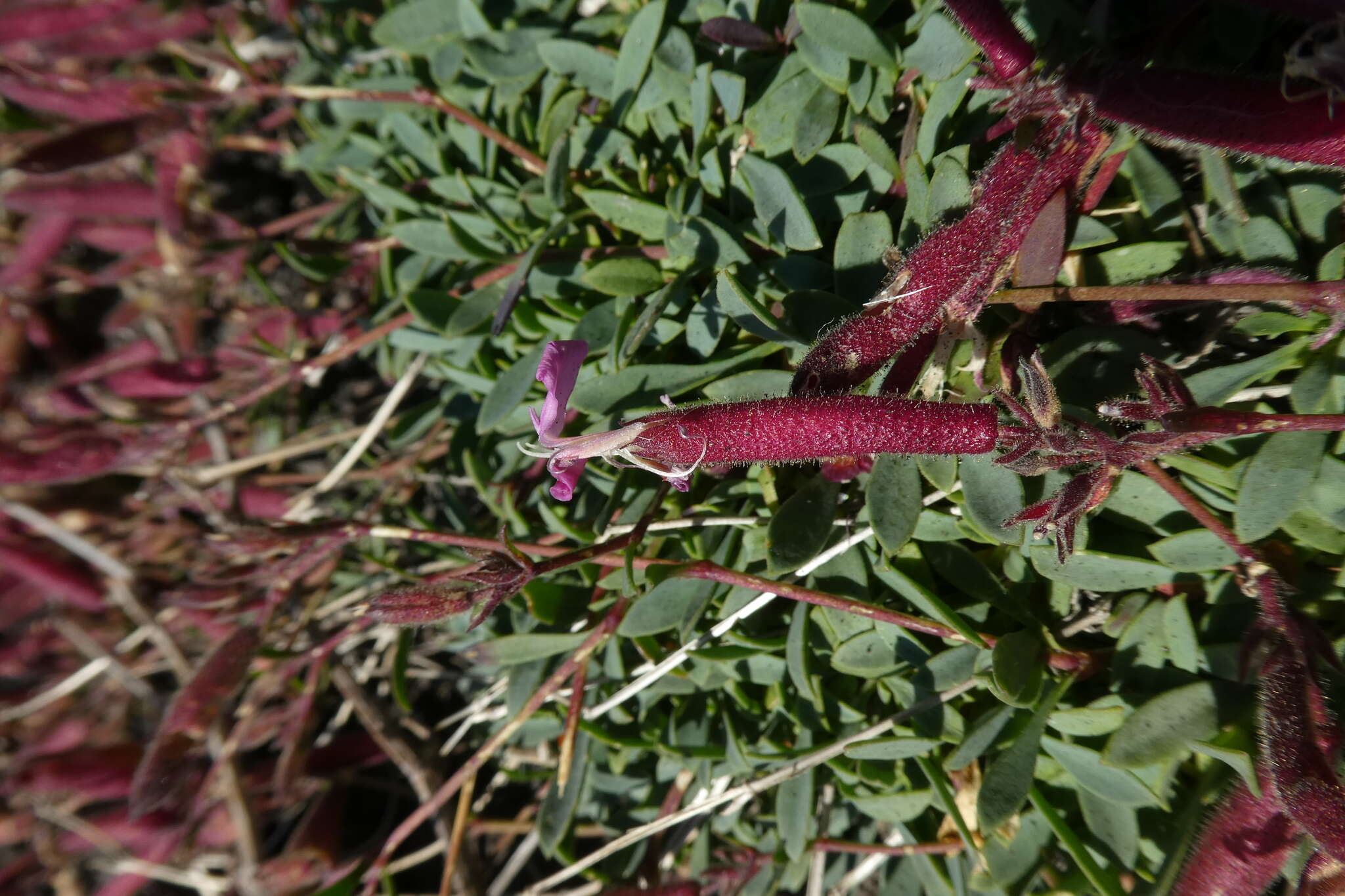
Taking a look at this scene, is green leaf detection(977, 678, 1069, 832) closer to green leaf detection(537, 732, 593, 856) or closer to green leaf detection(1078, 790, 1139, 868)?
green leaf detection(1078, 790, 1139, 868)

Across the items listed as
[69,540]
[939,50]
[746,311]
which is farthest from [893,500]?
[69,540]

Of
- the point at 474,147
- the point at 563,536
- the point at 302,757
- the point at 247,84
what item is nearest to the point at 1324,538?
the point at 563,536

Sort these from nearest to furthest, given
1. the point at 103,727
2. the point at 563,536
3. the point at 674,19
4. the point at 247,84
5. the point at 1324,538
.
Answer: the point at 1324,538, the point at 674,19, the point at 563,536, the point at 247,84, the point at 103,727

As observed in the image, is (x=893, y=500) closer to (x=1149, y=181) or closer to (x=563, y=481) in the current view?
(x=563, y=481)

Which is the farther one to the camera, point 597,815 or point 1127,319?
point 597,815

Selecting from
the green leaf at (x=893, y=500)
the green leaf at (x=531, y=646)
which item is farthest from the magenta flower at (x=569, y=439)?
the green leaf at (x=531, y=646)

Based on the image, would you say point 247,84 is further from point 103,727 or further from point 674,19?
point 103,727

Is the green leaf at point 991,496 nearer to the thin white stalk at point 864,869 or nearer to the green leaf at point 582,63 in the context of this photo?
the thin white stalk at point 864,869

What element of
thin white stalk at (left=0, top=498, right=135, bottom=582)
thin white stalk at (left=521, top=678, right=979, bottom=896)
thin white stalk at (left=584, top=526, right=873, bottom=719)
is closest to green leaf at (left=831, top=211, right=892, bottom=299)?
thin white stalk at (left=584, top=526, right=873, bottom=719)
